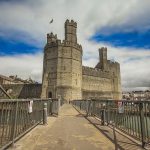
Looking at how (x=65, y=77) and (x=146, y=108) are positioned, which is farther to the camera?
(x=65, y=77)

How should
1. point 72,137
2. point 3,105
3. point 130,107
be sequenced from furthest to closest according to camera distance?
1. point 130,107
2. point 72,137
3. point 3,105

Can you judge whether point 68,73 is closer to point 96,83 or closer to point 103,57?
point 96,83

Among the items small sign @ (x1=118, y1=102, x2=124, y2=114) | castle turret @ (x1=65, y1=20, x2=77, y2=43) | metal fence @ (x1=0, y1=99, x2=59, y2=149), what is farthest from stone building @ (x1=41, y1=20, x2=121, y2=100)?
small sign @ (x1=118, y1=102, x2=124, y2=114)

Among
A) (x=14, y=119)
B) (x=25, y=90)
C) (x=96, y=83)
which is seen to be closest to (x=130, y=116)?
Result: (x=14, y=119)

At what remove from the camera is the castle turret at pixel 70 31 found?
48.7 metres

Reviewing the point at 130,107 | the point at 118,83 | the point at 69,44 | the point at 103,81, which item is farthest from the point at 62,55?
the point at 130,107

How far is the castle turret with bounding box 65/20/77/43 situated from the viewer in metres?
48.7

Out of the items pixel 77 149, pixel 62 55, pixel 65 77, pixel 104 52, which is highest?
pixel 104 52

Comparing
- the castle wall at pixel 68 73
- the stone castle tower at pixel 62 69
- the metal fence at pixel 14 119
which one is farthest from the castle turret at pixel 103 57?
the metal fence at pixel 14 119

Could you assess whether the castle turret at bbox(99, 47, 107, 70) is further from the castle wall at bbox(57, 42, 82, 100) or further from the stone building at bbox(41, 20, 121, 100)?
the castle wall at bbox(57, 42, 82, 100)

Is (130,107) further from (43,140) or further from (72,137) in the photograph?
(43,140)

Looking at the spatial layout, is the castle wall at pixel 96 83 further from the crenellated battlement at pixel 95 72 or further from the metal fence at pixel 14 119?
the metal fence at pixel 14 119

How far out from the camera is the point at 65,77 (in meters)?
44.8

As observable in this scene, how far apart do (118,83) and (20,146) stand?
61988mm
